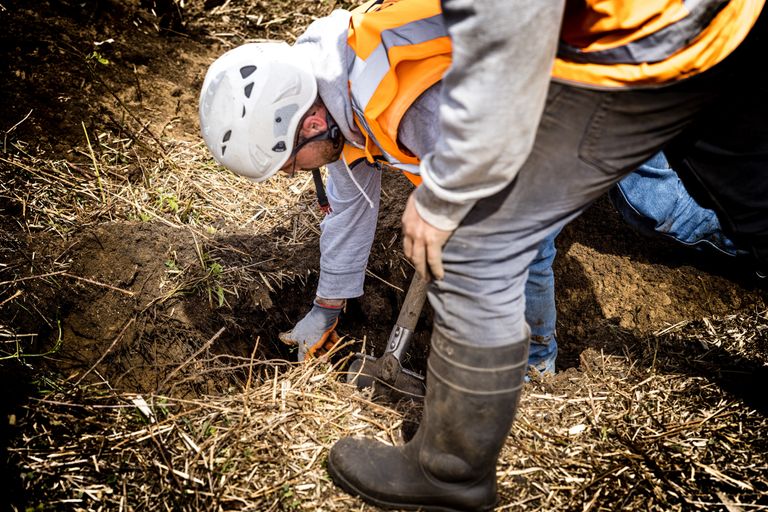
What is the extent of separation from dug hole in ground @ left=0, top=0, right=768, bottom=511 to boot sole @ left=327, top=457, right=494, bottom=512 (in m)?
0.05

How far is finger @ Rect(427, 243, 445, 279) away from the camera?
143 centimetres

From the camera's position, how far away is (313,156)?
7.62 feet

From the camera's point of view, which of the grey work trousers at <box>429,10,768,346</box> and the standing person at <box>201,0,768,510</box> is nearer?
the standing person at <box>201,0,768,510</box>

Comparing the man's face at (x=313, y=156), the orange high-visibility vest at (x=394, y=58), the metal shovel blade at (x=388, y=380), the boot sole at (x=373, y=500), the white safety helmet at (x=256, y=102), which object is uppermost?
the orange high-visibility vest at (x=394, y=58)

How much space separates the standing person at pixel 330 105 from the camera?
183cm

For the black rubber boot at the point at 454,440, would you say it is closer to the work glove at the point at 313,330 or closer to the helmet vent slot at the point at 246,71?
the work glove at the point at 313,330

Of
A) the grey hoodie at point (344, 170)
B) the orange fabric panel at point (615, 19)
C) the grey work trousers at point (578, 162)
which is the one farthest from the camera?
the grey hoodie at point (344, 170)

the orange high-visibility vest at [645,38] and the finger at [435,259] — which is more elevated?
the orange high-visibility vest at [645,38]

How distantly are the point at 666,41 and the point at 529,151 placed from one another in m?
0.38

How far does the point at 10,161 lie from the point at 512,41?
10.5 feet

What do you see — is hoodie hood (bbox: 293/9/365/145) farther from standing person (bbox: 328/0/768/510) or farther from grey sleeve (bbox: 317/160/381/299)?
standing person (bbox: 328/0/768/510)

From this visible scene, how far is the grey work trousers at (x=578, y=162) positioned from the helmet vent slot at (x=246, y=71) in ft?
3.84

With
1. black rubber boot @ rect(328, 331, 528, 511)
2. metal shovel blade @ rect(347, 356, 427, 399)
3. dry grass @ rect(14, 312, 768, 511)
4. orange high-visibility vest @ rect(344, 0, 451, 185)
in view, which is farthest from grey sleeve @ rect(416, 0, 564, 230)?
metal shovel blade @ rect(347, 356, 427, 399)

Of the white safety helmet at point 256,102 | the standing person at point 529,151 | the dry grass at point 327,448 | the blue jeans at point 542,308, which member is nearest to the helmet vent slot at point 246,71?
the white safety helmet at point 256,102
